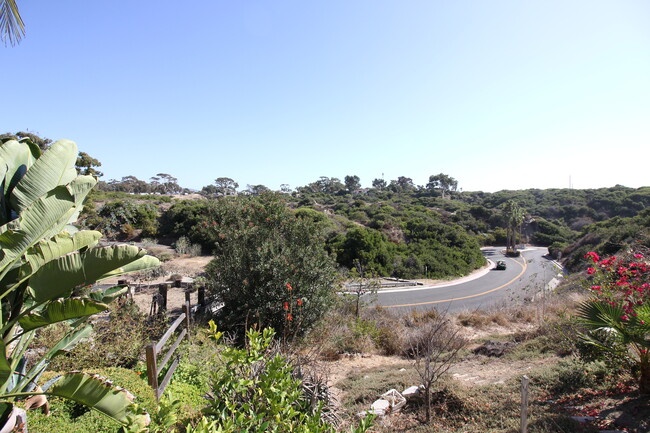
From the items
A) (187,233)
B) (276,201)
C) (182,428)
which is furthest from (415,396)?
(187,233)

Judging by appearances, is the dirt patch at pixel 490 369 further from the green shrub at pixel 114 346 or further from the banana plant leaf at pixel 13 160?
the banana plant leaf at pixel 13 160

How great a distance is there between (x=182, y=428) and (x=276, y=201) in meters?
7.94

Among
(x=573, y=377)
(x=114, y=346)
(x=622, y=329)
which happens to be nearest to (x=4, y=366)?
(x=114, y=346)

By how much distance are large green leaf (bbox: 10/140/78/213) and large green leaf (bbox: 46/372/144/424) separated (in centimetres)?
131

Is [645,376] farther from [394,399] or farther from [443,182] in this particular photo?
[443,182]

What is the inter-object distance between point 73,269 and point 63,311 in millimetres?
293

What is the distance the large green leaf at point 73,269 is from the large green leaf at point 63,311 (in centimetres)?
9

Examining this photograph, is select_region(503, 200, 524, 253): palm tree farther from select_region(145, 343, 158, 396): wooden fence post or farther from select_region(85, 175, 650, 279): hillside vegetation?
select_region(145, 343, 158, 396): wooden fence post

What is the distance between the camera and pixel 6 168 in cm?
266

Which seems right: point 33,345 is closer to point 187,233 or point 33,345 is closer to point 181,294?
point 181,294

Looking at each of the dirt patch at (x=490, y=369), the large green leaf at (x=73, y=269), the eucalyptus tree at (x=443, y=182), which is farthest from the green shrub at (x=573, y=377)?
the eucalyptus tree at (x=443, y=182)

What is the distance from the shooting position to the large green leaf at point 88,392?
2.50 metres

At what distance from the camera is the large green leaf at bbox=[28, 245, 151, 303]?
89.0 inches

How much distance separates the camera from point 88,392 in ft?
8.23
